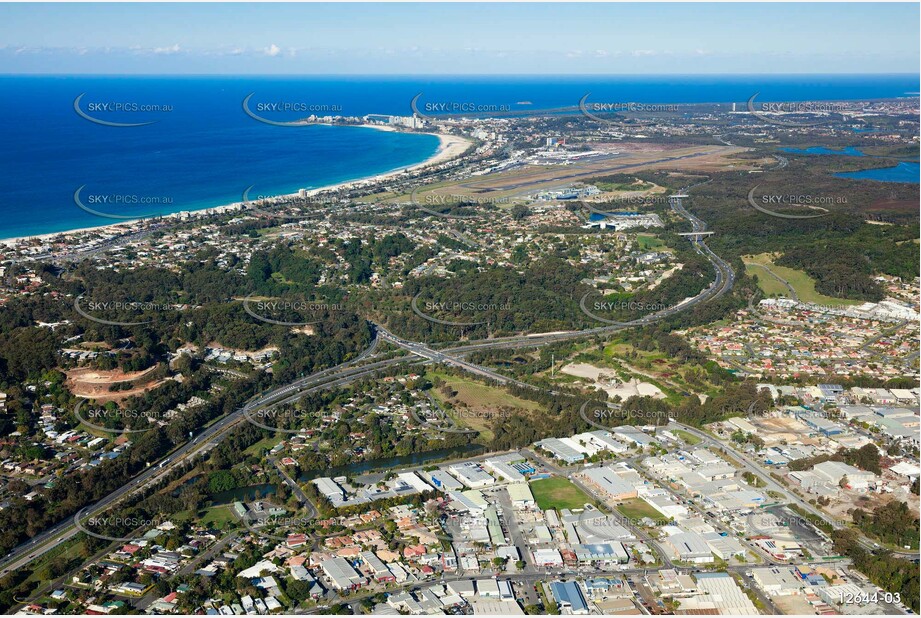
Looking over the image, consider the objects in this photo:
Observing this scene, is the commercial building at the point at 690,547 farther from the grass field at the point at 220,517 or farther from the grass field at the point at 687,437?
the grass field at the point at 220,517

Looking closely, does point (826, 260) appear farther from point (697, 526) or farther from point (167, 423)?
point (167, 423)

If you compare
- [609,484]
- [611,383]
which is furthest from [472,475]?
[611,383]

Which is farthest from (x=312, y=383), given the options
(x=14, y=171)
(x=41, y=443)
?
(x=14, y=171)

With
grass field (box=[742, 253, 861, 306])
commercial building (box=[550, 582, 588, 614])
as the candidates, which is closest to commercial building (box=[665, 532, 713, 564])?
commercial building (box=[550, 582, 588, 614])

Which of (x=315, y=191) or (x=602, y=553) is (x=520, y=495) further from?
(x=315, y=191)

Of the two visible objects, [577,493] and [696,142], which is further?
[696,142]

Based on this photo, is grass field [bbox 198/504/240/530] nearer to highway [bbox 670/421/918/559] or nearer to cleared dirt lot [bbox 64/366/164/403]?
cleared dirt lot [bbox 64/366/164/403]

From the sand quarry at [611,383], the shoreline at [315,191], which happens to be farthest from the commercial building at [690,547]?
the shoreline at [315,191]
